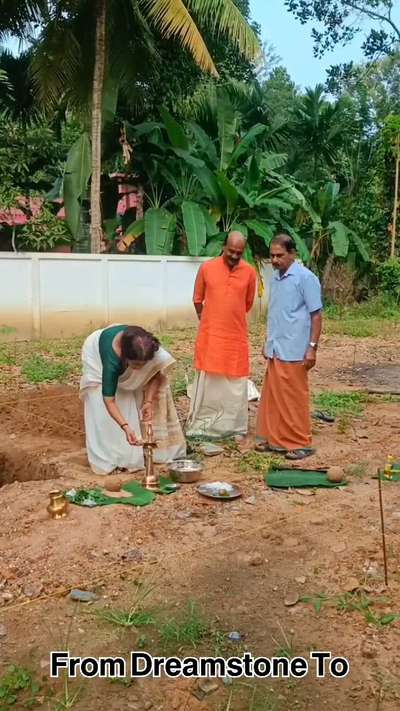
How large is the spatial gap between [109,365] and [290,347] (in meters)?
1.53

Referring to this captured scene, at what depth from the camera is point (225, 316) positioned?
566cm

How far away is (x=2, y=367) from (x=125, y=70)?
6.45m

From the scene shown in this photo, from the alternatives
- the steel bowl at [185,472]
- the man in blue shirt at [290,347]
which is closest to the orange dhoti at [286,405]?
the man in blue shirt at [290,347]

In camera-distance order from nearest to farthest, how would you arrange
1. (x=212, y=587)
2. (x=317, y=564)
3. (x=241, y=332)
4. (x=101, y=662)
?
(x=101, y=662) < (x=212, y=587) < (x=317, y=564) < (x=241, y=332)

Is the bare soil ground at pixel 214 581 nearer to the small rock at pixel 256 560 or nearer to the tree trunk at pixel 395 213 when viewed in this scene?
the small rock at pixel 256 560

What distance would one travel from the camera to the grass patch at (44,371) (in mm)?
8055

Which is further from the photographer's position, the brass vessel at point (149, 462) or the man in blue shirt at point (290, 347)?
the man in blue shirt at point (290, 347)

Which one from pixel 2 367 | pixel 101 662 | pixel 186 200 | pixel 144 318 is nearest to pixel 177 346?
pixel 144 318

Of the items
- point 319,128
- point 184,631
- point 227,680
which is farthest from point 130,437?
point 319,128

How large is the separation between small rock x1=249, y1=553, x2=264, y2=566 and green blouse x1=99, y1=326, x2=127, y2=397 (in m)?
1.44

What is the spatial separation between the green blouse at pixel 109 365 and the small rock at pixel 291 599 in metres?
1.79

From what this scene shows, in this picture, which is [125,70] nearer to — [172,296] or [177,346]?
[172,296]

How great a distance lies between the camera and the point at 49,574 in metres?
3.43

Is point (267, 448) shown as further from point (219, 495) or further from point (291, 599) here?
point (291, 599)
